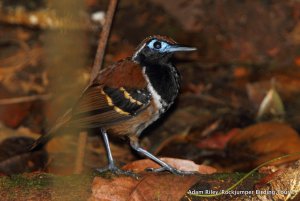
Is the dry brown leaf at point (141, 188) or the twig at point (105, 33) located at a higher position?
the twig at point (105, 33)

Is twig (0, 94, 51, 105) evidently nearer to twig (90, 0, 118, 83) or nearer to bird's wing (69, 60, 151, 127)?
twig (90, 0, 118, 83)

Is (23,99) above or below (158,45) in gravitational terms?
below

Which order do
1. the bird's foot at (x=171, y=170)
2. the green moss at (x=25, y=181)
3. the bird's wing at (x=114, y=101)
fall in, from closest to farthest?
the green moss at (x=25, y=181), the bird's foot at (x=171, y=170), the bird's wing at (x=114, y=101)

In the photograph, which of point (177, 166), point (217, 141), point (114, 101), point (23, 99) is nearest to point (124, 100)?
point (114, 101)

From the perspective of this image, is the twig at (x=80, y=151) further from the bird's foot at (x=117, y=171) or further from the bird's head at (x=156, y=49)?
the bird's head at (x=156, y=49)

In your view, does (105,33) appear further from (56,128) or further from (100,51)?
(56,128)

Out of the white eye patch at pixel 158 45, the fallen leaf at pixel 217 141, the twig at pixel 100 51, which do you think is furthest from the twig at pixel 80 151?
the fallen leaf at pixel 217 141

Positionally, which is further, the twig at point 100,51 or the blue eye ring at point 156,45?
the twig at point 100,51

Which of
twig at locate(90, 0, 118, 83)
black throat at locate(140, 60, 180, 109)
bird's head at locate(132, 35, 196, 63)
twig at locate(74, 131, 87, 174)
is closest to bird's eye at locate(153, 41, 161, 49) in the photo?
bird's head at locate(132, 35, 196, 63)
